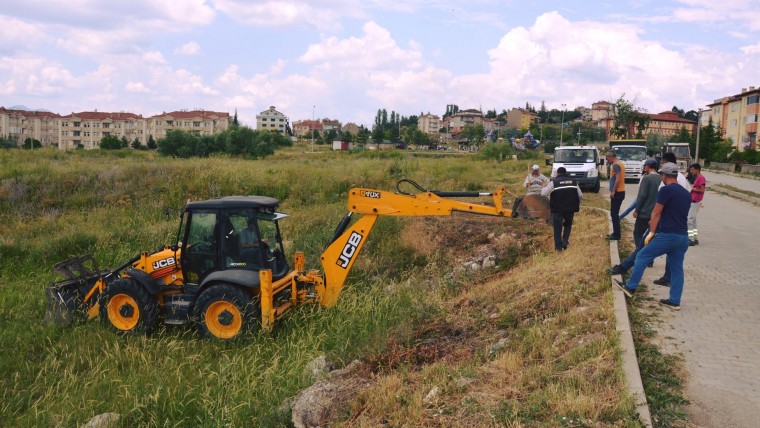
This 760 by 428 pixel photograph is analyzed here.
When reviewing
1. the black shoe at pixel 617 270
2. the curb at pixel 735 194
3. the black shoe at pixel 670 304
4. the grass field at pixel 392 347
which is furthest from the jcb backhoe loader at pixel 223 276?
the curb at pixel 735 194

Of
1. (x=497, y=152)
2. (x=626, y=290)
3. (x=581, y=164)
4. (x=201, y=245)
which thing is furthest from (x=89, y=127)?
(x=626, y=290)

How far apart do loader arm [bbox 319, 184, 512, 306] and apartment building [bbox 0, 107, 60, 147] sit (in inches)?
4312

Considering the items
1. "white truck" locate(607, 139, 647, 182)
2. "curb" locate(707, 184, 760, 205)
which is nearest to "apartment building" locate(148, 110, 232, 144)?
"white truck" locate(607, 139, 647, 182)

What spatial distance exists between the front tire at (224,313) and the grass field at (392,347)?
0.69ft

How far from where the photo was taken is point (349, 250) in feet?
27.8

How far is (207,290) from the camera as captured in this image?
25.1 ft

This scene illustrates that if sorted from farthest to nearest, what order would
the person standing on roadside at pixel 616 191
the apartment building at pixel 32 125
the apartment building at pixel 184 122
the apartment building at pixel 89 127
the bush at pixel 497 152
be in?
the apartment building at pixel 184 122, the apartment building at pixel 89 127, the apartment building at pixel 32 125, the bush at pixel 497 152, the person standing on roadside at pixel 616 191

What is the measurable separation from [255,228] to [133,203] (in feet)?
40.9

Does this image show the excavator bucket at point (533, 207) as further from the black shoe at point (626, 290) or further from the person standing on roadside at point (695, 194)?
the person standing on roadside at point (695, 194)

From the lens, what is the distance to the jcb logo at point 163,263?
8227 mm

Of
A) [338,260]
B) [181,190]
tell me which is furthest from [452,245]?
[181,190]

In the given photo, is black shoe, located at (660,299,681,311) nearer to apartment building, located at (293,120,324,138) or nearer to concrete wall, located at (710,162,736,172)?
concrete wall, located at (710,162,736,172)

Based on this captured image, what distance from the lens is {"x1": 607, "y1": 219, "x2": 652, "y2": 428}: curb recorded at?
14.7ft

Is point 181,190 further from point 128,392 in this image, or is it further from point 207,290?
point 128,392
